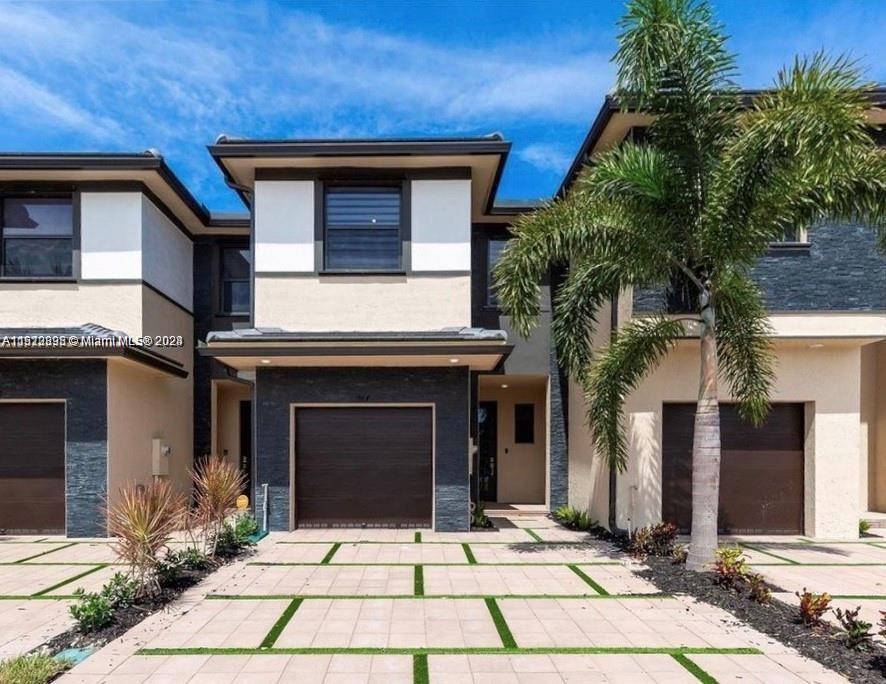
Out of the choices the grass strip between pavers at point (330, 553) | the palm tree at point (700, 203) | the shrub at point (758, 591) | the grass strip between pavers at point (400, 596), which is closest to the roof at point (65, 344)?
the grass strip between pavers at point (400, 596)

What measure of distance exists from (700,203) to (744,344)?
243cm

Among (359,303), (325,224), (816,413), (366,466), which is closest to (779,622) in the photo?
(816,413)

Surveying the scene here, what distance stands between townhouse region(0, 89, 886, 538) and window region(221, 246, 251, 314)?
264cm

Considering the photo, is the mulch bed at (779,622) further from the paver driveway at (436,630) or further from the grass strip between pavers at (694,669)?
the grass strip between pavers at (694,669)

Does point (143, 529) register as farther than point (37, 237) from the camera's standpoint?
No

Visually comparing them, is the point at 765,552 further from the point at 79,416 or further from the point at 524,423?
the point at 79,416

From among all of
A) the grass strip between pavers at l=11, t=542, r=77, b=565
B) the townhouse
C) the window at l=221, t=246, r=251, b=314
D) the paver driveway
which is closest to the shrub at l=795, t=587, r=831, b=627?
the paver driveway

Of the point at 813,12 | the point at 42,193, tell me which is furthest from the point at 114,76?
the point at 813,12

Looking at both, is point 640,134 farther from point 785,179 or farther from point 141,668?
point 141,668

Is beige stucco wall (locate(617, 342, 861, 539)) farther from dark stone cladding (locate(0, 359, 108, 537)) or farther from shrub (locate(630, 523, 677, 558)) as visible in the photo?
dark stone cladding (locate(0, 359, 108, 537))

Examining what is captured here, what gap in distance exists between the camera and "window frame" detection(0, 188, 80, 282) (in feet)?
39.1

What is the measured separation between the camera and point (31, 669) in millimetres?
5039

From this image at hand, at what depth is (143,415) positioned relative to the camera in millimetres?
12609

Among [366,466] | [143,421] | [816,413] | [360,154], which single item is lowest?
[366,466]
